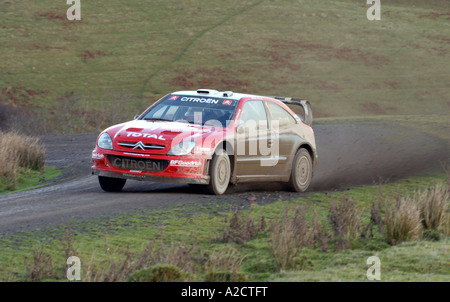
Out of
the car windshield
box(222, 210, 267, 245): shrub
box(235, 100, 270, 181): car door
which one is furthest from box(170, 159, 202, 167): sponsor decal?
box(222, 210, 267, 245): shrub

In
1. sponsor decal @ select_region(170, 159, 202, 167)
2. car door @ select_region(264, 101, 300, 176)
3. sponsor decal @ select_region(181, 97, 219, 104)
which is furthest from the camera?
car door @ select_region(264, 101, 300, 176)

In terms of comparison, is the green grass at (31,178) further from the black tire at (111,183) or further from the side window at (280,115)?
the side window at (280,115)

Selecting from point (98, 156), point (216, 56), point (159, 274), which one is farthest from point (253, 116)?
point (216, 56)

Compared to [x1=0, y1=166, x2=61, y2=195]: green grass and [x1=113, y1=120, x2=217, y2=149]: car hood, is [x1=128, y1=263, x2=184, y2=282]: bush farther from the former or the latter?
[x1=0, y1=166, x2=61, y2=195]: green grass

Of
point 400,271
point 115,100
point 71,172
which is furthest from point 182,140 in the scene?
point 115,100

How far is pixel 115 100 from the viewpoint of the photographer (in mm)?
47344

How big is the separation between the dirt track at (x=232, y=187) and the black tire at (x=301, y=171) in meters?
0.26

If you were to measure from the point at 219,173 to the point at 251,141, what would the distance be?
95 cm

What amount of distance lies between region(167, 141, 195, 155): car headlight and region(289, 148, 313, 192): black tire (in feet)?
8.69

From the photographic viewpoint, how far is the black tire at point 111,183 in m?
12.9

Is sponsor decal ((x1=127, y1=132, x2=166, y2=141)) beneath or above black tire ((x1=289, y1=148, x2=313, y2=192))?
above

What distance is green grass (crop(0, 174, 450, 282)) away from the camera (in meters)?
8.09

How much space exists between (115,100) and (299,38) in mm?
20486

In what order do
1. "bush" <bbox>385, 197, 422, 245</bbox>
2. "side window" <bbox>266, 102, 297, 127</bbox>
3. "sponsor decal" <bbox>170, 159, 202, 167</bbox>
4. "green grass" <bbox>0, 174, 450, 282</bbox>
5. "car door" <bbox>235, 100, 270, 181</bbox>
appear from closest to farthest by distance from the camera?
"green grass" <bbox>0, 174, 450, 282</bbox>, "bush" <bbox>385, 197, 422, 245</bbox>, "sponsor decal" <bbox>170, 159, 202, 167</bbox>, "car door" <bbox>235, 100, 270, 181</bbox>, "side window" <bbox>266, 102, 297, 127</bbox>
